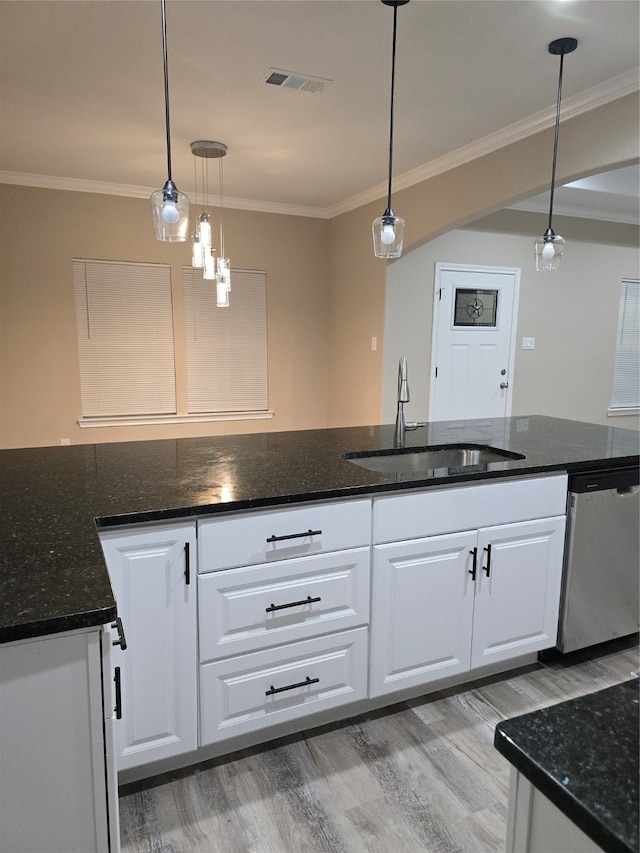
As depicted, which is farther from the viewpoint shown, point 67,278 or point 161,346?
point 161,346

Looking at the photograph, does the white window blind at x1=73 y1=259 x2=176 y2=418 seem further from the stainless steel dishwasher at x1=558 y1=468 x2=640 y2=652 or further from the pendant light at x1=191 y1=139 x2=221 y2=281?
the stainless steel dishwasher at x1=558 y1=468 x2=640 y2=652

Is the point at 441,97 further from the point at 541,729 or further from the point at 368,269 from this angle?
the point at 541,729

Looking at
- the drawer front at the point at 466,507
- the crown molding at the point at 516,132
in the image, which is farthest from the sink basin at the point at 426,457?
the crown molding at the point at 516,132

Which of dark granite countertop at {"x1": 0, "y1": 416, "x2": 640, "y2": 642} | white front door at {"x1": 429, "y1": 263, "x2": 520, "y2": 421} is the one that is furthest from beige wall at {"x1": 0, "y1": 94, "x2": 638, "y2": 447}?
dark granite countertop at {"x1": 0, "y1": 416, "x2": 640, "y2": 642}

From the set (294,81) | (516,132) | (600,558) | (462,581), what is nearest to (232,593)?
(462,581)

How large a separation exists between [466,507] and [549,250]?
1276 mm

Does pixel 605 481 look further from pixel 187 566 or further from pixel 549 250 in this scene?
pixel 187 566

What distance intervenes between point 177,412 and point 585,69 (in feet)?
13.2

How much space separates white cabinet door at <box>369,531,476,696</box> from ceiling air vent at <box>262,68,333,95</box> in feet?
7.51

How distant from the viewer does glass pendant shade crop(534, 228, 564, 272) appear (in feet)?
8.21

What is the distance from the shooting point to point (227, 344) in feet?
17.7

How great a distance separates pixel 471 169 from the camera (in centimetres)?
384

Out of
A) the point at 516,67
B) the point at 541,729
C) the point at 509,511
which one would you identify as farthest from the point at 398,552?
the point at 516,67

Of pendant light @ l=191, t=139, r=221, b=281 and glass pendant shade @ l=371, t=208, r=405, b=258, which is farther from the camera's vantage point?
pendant light @ l=191, t=139, r=221, b=281
